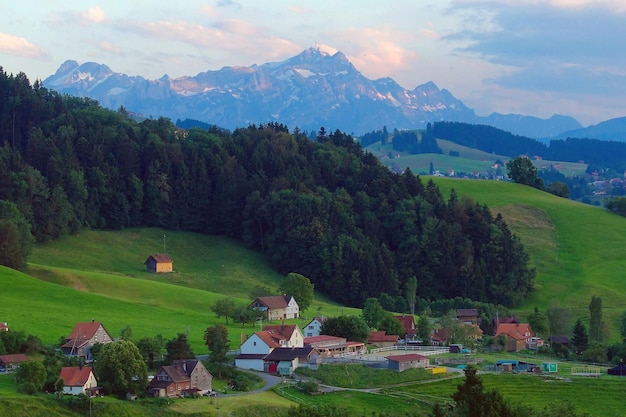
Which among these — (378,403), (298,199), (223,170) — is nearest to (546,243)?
(298,199)

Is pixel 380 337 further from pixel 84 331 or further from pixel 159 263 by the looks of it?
pixel 159 263

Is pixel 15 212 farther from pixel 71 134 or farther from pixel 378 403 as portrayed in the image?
pixel 378 403

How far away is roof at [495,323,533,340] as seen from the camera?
83.0 meters

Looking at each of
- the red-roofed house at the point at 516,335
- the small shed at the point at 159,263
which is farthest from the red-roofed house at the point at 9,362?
the small shed at the point at 159,263

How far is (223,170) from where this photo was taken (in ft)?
424

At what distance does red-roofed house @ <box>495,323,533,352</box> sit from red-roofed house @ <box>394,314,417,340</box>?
6615mm

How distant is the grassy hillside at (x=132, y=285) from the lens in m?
75.8

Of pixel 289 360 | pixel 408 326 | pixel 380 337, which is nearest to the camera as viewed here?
pixel 289 360

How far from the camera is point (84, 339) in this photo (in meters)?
65.9

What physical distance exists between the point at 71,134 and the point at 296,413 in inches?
3437

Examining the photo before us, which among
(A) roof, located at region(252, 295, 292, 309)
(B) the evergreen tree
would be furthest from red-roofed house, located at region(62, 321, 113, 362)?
(B) the evergreen tree

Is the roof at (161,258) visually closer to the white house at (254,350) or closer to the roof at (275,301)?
the roof at (275,301)

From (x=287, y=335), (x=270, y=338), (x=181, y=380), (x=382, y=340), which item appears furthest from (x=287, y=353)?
(x=382, y=340)

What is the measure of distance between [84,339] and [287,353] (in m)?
12.7
